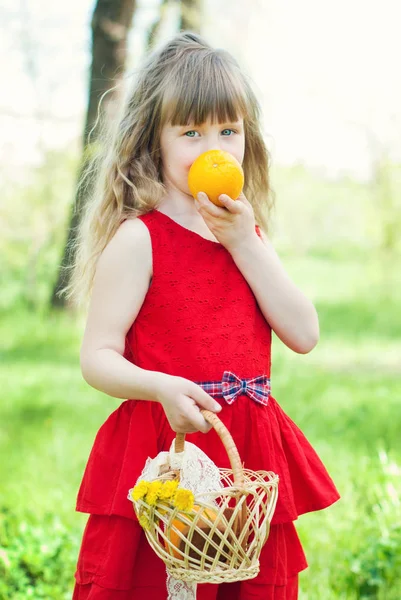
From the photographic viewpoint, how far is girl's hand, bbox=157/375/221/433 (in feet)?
5.67

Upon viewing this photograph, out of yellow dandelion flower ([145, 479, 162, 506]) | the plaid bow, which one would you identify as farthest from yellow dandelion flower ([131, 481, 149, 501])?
the plaid bow

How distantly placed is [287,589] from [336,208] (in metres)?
9.86

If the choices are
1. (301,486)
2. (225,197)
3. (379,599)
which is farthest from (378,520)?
(225,197)

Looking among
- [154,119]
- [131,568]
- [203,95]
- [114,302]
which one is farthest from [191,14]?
[131,568]

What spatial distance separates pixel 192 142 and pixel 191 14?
5.42 meters

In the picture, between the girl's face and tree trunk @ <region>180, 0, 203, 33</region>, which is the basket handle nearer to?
the girl's face

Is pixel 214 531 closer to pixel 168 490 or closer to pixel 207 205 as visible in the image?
pixel 168 490

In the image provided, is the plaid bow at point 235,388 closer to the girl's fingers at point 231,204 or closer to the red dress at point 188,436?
the red dress at point 188,436

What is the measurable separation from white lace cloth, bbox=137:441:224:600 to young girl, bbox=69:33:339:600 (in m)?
0.16

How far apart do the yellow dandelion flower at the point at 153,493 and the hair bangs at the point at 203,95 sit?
880mm

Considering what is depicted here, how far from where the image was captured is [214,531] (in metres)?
1.62

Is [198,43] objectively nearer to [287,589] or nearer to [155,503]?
[155,503]

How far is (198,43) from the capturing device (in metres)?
2.29

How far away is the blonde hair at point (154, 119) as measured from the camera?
206 cm
